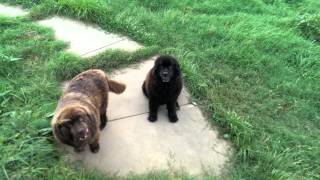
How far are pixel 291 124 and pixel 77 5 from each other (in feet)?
10.9

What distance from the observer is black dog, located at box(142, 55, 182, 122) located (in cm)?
419

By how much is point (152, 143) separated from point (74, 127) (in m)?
0.96

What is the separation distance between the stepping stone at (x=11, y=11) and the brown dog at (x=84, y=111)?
8.33ft

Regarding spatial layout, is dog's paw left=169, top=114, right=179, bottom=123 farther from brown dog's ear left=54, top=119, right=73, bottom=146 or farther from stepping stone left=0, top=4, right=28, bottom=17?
A: stepping stone left=0, top=4, right=28, bottom=17

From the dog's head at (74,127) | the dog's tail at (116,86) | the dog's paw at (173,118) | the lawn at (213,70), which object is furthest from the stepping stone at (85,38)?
the dog's head at (74,127)

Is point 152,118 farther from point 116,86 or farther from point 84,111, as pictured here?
point 84,111

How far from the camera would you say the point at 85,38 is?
18.8 feet

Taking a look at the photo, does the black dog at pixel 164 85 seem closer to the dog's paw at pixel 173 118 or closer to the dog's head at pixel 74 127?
the dog's paw at pixel 173 118

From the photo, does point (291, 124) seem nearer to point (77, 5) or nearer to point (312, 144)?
point (312, 144)

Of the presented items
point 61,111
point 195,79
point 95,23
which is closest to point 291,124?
point 195,79

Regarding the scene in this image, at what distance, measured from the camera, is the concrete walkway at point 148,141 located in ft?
13.4

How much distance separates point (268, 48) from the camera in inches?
232

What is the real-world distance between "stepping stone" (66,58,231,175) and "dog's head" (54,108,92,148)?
40 centimetres

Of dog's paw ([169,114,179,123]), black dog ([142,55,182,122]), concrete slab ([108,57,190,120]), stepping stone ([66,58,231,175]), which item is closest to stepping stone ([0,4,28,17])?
concrete slab ([108,57,190,120])
